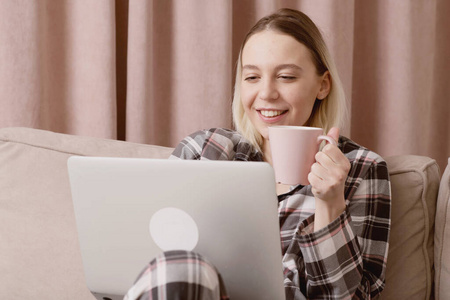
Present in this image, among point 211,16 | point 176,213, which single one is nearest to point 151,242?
point 176,213

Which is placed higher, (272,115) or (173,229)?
(272,115)

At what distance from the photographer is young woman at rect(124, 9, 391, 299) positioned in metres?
1.08

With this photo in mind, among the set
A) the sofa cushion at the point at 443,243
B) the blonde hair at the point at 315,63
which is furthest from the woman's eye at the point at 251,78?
the sofa cushion at the point at 443,243

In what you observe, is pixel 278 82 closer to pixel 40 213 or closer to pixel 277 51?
pixel 277 51

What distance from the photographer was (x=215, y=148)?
54.0 inches

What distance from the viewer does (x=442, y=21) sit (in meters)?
1.92

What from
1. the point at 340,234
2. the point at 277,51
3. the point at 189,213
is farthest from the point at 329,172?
the point at 277,51

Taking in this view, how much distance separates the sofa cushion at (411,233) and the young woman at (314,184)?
9 centimetres

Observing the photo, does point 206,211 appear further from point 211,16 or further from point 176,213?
point 211,16

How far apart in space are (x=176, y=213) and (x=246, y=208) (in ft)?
0.35

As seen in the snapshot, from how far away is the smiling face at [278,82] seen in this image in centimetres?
127

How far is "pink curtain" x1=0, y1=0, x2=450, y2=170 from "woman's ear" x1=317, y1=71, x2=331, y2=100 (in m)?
0.44

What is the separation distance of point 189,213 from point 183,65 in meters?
0.98

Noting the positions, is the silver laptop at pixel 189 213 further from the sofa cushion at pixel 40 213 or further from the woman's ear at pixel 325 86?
the woman's ear at pixel 325 86
